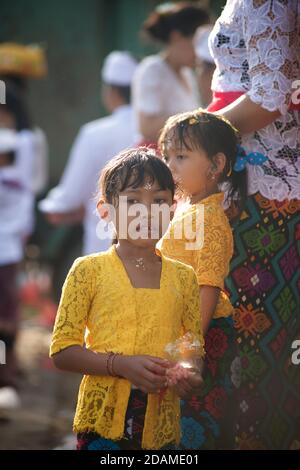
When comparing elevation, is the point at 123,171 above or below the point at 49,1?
below

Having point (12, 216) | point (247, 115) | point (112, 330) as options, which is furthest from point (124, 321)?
point (12, 216)

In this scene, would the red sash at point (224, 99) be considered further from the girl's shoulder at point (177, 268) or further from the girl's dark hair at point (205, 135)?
the girl's shoulder at point (177, 268)

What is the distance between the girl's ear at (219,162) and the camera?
3383 mm

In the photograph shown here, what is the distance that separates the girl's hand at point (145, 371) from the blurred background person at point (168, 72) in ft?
9.13

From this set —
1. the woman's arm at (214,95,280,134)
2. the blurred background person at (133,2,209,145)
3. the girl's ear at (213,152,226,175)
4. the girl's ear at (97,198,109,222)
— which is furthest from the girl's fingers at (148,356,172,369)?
the blurred background person at (133,2,209,145)

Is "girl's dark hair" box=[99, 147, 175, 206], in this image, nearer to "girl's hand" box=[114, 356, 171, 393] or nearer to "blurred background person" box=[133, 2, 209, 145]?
"girl's hand" box=[114, 356, 171, 393]

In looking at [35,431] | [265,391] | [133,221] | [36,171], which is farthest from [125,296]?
[36,171]

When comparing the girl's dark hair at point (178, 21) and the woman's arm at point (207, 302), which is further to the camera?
the girl's dark hair at point (178, 21)

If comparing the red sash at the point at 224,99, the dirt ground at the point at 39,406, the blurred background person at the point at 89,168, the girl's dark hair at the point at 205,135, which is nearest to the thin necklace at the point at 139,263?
the girl's dark hair at the point at 205,135

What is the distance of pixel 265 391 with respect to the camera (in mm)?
3523

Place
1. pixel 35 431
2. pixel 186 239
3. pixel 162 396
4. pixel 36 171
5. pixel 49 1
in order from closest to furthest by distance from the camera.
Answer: pixel 162 396 → pixel 186 239 → pixel 35 431 → pixel 36 171 → pixel 49 1

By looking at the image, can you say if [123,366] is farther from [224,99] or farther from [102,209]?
[224,99]

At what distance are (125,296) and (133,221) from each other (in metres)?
0.21
